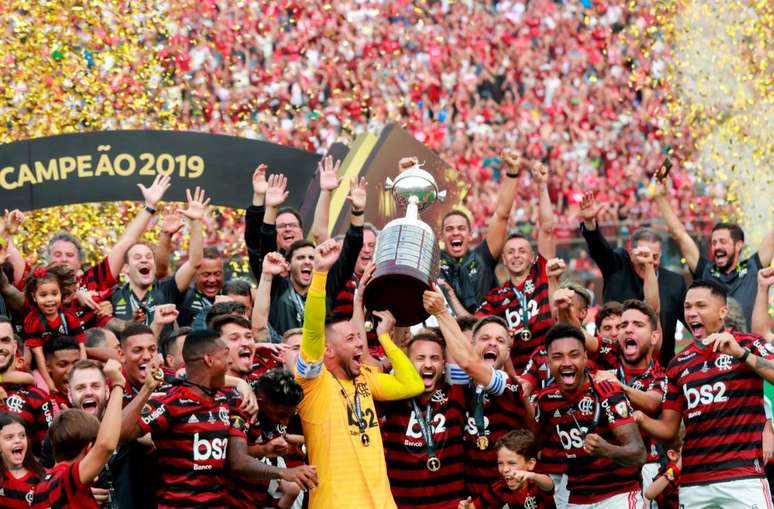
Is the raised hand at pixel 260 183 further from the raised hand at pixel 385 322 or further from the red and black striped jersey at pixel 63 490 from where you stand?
the red and black striped jersey at pixel 63 490

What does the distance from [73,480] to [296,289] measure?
3066 mm

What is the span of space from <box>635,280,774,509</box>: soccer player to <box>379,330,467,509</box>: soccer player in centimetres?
114

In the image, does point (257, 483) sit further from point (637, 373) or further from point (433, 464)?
point (637, 373)

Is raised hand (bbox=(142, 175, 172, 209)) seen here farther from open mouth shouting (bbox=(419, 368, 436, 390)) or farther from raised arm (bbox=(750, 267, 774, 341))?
raised arm (bbox=(750, 267, 774, 341))

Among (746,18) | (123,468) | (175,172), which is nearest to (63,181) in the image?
(175,172)

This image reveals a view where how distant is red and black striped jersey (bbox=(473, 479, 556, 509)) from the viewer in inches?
362

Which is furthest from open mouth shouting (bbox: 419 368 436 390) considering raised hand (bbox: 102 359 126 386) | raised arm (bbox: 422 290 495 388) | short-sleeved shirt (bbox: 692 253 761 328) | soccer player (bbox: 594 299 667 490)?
short-sleeved shirt (bbox: 692 253 761 328)

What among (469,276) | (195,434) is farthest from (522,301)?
(195,434)

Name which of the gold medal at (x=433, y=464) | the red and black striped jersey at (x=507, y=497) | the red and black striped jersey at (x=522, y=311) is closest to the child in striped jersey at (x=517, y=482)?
the red and black striped jersey at (x=507, y=497)

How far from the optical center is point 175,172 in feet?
40.2

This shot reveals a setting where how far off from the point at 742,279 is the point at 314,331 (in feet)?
15.2

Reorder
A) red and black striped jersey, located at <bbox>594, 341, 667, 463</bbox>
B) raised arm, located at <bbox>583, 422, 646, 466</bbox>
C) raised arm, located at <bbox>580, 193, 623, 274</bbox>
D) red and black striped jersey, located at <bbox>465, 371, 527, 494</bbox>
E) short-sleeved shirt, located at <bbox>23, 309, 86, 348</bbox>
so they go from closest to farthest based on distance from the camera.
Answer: raised arm, located at <bbox>583, 422, 646, 466</bbox>, red and black striped jersey, located at <bbox>465, 371, 527, 494</bbox>, red and black striped jersey, located at <bbox>594, 341, 667, 463</bbox>, short-sleeved shirt, located at <bbox>23, 309, 86, 348</bbox>, raised arm, located at <bbox>580, 193, 623, 274</bbox>

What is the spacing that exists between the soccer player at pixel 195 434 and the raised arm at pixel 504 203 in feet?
10.8

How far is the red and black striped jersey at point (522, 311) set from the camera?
10.5m
